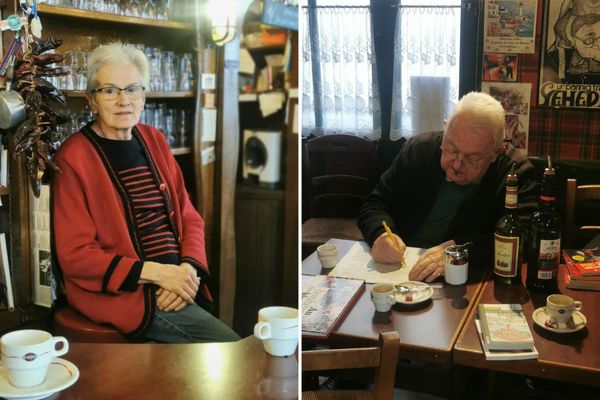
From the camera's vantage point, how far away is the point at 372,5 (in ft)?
4.56

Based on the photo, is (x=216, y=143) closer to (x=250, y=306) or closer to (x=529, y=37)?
(x=250, y=306)

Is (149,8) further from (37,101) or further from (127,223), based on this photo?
(127,223)

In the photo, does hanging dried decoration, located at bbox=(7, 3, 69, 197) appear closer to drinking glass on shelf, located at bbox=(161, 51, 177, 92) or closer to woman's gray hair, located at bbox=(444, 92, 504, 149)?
drinking glass on shelf, located at bbox=(161, 51, 177, 92)

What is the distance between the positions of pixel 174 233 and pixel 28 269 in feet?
0.71

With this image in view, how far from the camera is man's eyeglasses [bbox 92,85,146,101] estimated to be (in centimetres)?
91

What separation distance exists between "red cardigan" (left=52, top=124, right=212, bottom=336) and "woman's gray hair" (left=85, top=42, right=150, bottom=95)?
7 centimetres

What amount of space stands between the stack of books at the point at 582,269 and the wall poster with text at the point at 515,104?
294mm

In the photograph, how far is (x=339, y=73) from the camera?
1335 mm

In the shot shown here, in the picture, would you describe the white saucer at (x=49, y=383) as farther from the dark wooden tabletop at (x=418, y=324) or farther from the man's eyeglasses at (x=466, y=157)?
the man's eyeglasses at (x=466, y=157)

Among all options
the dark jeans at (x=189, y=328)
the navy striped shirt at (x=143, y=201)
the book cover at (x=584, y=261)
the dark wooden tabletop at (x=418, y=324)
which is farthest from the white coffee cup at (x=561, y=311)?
the navy striped shirt at (x=143, y=201)

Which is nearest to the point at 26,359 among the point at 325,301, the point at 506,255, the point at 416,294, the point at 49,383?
the point at 49,383

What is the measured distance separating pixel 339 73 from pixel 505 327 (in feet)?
2.01

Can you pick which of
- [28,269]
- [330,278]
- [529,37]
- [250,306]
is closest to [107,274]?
[28,269]

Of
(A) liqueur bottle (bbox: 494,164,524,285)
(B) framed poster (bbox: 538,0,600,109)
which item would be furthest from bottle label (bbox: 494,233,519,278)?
(B) framed poster (bbox: 538,0,600,109)
